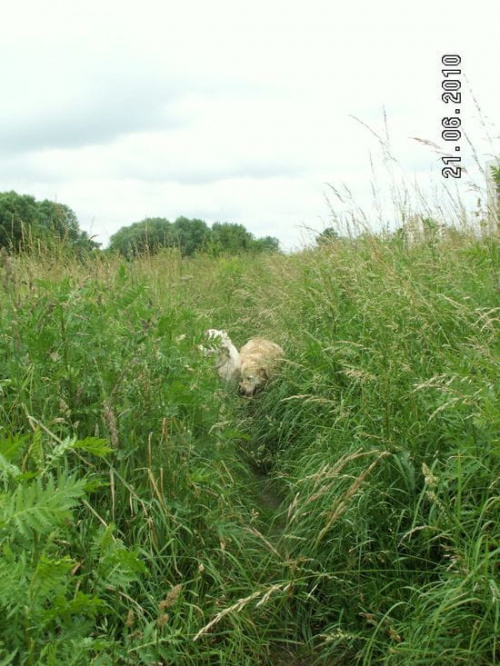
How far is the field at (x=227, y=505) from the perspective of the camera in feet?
6.14

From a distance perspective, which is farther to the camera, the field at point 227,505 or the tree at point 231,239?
the tree at point 231,239

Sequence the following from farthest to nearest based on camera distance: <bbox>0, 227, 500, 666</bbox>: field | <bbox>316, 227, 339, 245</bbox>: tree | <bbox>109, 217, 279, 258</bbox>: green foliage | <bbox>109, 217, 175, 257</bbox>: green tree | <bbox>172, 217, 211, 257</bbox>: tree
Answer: <bbox>172, 217, 211, 257</bbox>: tree, <bbox>109, 217, 279, 258</bbox>: green foliage, <bbox>109, 217, 175, 257</bbox>: green tree, <bbox>316, 227, 339, 245</bbox>: tree, <bbox>0, 227, 500, 666</bbox>: field

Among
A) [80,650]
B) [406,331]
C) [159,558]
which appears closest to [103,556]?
[80,650]

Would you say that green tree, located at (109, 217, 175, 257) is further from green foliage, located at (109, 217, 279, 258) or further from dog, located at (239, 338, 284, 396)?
dog, located at (239, 338, 284, 396)

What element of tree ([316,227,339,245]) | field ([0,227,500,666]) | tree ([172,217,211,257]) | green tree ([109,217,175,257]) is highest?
tree ([172,217,211,257])

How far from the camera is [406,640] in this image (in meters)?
2.03

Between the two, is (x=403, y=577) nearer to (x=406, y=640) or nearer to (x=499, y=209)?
(x=406, y=640)

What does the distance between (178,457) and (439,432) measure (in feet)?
3.58

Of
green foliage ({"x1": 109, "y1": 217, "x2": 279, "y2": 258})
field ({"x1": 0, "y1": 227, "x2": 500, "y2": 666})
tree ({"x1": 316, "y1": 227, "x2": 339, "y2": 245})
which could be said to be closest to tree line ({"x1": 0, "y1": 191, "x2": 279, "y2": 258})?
green foliage ({"x1": 109, "y1": 217, "x2": 279, "y2": 258})

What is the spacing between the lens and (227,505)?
2.81 meters

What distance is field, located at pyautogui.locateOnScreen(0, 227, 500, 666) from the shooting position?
73.6 inches

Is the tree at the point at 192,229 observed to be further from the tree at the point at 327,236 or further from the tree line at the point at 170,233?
the tree at the point at 327,236

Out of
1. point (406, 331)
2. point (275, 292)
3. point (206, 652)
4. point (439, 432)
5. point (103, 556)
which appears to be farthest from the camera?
point (275, 292)

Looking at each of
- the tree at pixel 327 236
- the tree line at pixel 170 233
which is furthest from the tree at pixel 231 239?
the tree at pixel 327 236
